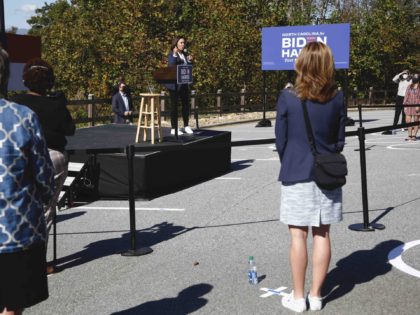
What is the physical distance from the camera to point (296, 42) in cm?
2053

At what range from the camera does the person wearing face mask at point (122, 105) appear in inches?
655

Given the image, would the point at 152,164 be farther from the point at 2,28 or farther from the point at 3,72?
the point at 3,72

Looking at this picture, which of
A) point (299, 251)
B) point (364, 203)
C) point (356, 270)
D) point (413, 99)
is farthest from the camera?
point (413, 99)

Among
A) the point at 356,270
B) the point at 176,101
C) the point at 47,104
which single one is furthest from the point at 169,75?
the point at 356,270

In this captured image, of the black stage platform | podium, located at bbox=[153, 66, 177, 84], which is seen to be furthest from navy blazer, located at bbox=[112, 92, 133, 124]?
podium, located at bbox=[153, 66, 177, 84]

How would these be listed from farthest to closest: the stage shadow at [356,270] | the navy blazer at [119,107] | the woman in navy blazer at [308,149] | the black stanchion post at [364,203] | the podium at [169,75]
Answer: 1. the navy blazer at [119,107]
2. the podium at [169,75]
3. the black stanchion post at [364,203]
4. the stage shadow at [356,270]
5. the woman in navy blazer at [308,149]

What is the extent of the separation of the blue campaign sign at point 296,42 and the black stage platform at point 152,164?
31.1ft

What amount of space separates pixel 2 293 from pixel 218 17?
29.9m

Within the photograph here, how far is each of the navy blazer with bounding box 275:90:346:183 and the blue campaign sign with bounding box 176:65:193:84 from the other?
5068 mm

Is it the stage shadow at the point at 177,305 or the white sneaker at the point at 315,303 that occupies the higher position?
the white sneaker at the point at 315,303

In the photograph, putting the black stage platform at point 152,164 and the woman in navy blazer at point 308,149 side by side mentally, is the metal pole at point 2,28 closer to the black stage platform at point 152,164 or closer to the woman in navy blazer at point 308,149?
the black stage platform at point 152,164

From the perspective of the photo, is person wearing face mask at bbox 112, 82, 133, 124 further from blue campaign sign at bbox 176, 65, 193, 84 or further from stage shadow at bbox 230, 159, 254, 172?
blue campaign sign at bbox 176, 65, 193, 84

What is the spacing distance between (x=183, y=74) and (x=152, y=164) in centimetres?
147

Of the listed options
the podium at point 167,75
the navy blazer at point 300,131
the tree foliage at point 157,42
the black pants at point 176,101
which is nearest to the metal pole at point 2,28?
the podium at point 167,75
